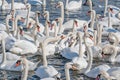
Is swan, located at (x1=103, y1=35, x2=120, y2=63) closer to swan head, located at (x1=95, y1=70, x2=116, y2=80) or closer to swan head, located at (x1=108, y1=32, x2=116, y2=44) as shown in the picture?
swan head, located at (x1=108, y1=32, x2=116, y2=44)

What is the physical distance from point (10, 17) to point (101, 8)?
10586mm

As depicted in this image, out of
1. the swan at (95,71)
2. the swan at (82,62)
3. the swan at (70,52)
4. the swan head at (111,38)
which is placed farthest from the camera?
the swan head at (111,38)

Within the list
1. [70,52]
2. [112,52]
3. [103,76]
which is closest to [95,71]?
[103,76]

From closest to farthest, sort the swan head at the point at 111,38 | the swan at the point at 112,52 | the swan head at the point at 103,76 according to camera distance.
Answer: the swan head at the point at 103,76
the swan at the point at 112,52
the swan head at the point at 111,38

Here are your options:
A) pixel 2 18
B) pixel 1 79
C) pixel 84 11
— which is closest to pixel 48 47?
pixel 1 79

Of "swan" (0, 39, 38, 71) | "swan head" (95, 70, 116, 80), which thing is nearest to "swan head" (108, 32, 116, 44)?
"swan" (0, 39, 38, 71)

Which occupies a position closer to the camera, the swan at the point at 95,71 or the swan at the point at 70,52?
the swan at the point at 95,71

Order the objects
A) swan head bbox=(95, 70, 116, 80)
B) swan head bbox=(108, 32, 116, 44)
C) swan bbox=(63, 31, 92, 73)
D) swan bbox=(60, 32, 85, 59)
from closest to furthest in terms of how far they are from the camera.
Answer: swan head bbox=(95, 70, 116, 80)
swan bbox=(63, 31, 92, 73)
swan bbox=(60, 32, 85, 59)
swan head bbox=(108, 32, 116, 44)

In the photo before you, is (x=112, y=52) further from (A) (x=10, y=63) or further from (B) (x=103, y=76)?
(B) (x=103, y=76)

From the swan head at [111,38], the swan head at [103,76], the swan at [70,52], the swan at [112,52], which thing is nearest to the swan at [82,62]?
the swan at [70,52]

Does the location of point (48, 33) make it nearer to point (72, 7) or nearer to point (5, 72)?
point (5, 72)

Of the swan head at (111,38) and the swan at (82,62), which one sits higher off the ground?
the swan head at (111,38)

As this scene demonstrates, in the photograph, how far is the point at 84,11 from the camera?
39.7m

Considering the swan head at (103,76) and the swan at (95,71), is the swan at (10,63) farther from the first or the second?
Answer: the swan head at (103,76)
